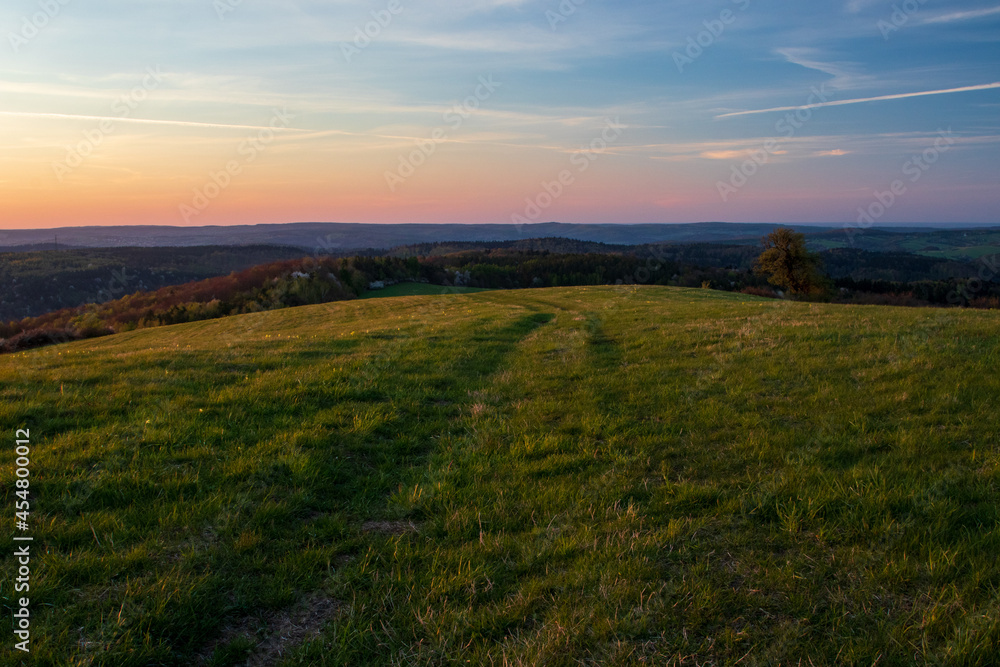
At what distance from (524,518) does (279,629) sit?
2698mm

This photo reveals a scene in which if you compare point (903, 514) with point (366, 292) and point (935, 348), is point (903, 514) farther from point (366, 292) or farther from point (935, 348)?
point (366, 292)

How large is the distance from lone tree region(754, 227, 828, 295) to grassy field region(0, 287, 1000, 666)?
64.3 m

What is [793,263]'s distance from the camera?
226 ft

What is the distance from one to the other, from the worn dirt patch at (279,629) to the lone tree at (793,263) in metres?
76.5

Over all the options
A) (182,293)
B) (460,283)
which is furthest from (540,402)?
(460,283)

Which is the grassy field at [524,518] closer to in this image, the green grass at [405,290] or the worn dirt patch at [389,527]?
the worn dirt patch at [389,527]

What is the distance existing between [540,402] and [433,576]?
5.70m

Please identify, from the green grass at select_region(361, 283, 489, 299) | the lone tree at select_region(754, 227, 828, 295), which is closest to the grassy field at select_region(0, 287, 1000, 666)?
the lone tree at select_region(754, 227, 828, 295)

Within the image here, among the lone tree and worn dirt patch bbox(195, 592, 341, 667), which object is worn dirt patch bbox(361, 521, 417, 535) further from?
the lone tree

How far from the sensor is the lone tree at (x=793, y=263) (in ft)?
224

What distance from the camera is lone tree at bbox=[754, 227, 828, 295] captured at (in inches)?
2687

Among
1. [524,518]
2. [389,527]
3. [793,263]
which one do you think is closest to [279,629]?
[389,527]

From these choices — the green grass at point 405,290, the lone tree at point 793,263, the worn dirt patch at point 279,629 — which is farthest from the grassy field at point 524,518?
the green grass at point 405,290

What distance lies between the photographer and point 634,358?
558 inches
